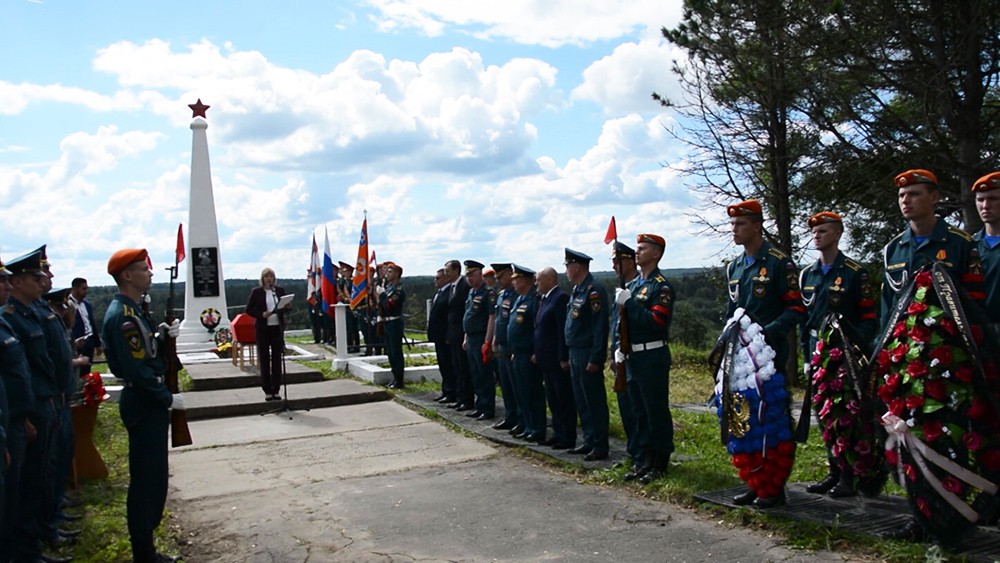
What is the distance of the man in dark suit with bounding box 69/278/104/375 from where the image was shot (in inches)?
361

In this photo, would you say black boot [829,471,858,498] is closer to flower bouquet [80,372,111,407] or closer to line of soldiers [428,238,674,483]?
line of soldiers [428,238,674,483]

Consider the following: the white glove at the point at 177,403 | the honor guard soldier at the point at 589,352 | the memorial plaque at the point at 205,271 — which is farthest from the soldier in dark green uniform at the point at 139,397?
the memorial plaque at the point at 205,271

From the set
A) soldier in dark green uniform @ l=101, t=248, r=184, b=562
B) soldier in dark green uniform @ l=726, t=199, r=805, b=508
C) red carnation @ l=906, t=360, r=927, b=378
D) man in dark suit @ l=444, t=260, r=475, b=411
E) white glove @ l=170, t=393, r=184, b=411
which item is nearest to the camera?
red carnation @ l=906, t=360, r=927, b=378

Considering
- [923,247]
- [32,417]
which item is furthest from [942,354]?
[32,417]

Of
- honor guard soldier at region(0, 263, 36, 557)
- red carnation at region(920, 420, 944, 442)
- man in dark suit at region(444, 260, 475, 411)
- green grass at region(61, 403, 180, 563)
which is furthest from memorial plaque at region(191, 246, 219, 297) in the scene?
red carnation at region(920, 420, 944, 442)

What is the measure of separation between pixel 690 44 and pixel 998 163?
4888 millimetres

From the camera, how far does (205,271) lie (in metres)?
19.5

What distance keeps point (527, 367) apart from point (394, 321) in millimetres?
4059

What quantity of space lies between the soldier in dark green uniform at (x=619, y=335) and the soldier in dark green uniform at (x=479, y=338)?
9.18 ft

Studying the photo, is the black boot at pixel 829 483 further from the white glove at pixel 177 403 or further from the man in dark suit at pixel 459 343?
the man in dark suit at pixel 459 343

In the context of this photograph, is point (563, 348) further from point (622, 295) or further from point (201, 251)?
point (201, 251)

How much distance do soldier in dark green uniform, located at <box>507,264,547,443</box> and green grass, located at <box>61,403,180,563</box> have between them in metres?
3.69

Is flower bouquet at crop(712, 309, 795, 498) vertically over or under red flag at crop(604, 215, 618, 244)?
under

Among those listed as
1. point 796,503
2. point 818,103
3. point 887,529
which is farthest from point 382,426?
point 818,103
